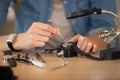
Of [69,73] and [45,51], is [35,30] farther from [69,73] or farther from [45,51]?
[69,73]

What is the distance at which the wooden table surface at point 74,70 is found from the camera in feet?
2.64

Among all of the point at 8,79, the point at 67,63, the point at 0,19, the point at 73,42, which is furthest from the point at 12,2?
the point at 8,79

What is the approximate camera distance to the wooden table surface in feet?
2.64

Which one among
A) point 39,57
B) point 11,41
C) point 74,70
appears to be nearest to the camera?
point 74,70

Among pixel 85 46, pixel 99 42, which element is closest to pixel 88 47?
pixel 85 46

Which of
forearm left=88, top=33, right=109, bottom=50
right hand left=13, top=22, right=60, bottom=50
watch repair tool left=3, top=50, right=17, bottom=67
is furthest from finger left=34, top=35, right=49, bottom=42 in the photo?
forearm left=88, top=33, right=109, bottom=50

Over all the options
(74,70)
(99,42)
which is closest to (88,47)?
(99,42)

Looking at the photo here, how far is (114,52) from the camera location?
98 centimetres

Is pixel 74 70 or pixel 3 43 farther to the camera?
pixel 3 43

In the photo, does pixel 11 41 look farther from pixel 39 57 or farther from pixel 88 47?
pixel 88 47

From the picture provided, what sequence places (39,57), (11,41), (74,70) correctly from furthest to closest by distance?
(11,41), (39,57), (74,70)

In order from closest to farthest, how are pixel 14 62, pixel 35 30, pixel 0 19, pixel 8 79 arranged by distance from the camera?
pixel 8 79 → pixel 14 62 → pixel 35 30 → pixel 0 19

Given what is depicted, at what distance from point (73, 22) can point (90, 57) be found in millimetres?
372

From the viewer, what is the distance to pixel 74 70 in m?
0.87
